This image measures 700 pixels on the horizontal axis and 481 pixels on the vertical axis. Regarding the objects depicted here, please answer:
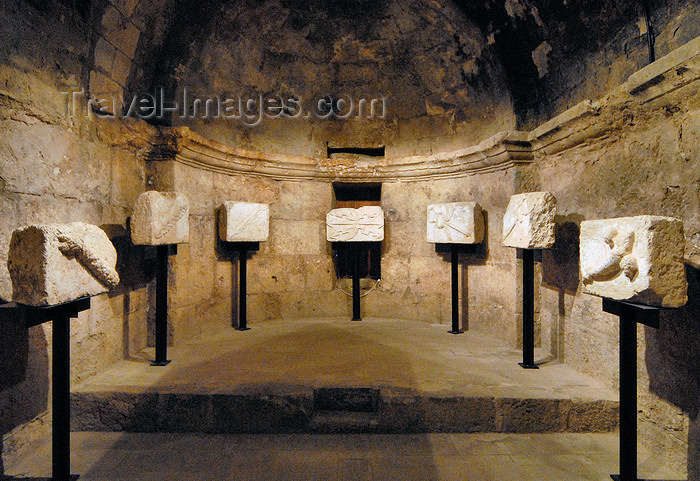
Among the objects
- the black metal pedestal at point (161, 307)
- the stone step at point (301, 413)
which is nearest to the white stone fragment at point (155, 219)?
the black metal pedestal at point (161, 307)

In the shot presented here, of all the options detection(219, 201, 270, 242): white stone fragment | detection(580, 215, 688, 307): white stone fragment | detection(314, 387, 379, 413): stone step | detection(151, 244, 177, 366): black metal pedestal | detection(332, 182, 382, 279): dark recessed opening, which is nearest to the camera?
detection(580, 215, 688, 307): white stone fragment

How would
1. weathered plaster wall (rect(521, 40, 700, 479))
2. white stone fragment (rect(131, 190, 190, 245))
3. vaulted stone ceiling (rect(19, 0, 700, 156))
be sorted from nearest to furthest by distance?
weathered plaster wall (rect(521, 40, 700, 479)), vaulted stone ceiling (rect(19, 0, 700, 156)), white stone fragment (rect(131, 190, 190, 245))

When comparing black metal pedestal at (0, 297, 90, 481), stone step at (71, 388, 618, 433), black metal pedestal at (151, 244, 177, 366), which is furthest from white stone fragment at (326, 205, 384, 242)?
black metal pedestal at (0, 297, 90, 481)

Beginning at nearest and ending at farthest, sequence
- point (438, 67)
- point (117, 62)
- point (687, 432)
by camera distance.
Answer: point (687, 432) < point (117, 62) < point (438, 67)

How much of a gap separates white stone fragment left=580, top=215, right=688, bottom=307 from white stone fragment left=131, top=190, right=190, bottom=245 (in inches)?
137

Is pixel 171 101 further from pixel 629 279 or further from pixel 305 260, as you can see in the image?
pixel 629 279

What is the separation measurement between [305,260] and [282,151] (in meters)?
1.69

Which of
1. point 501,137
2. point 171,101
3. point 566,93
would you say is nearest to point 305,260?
point 171,101

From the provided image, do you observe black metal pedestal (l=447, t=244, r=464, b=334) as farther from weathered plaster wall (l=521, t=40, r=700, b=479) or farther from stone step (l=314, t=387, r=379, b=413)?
stone step (l=314, t=387, r=379, b=413)

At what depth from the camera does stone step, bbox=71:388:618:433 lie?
2.75 m

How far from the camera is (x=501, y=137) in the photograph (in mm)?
3945

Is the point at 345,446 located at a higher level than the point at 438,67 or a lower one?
lower

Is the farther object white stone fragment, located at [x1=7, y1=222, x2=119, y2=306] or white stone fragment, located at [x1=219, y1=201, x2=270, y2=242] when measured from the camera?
white stone fragment, located at [x1=219, y1=201, x2=270, y2=242]

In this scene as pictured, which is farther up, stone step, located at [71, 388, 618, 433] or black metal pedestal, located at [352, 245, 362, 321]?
black metal pedestal, located at [352, 245, 362, 321]
